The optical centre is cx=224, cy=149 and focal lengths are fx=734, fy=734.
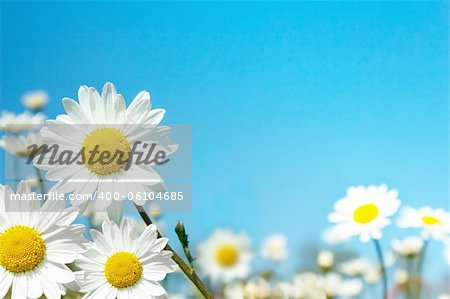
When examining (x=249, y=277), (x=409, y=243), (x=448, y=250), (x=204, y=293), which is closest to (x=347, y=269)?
(x=409, y=243)

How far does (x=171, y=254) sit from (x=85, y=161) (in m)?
0.10

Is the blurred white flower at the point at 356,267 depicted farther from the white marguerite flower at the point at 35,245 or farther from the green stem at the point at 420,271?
the white marguerite flower at the point at 35,245

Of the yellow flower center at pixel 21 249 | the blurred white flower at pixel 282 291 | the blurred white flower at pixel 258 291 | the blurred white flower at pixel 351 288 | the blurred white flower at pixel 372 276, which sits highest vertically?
the blurred white flower at pixel 372 276

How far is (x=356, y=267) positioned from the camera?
1333 mm

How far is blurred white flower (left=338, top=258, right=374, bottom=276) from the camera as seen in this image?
1.32 meters

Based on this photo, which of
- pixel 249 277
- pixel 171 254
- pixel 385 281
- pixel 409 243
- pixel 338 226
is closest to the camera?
pixel 171 254

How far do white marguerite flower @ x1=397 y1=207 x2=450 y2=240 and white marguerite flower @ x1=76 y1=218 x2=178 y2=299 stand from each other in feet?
1.36

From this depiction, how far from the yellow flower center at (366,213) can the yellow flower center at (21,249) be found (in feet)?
1.32

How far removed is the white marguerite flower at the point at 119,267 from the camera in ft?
1.80

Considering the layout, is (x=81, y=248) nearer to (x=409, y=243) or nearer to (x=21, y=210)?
(x=21, y=210)

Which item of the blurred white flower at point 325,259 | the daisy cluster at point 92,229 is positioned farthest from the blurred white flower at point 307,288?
the daisy cluster at point 92,229

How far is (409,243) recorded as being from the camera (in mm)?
1159

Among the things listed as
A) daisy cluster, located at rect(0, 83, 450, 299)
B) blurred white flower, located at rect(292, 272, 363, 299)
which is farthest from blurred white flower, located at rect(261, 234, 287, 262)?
daisy cluster, located at rect(0, 83, 450, 299)

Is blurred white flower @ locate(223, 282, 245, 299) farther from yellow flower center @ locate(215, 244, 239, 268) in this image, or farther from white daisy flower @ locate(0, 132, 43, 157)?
white daisy flower @ locate(0, 132, 43, 157)
